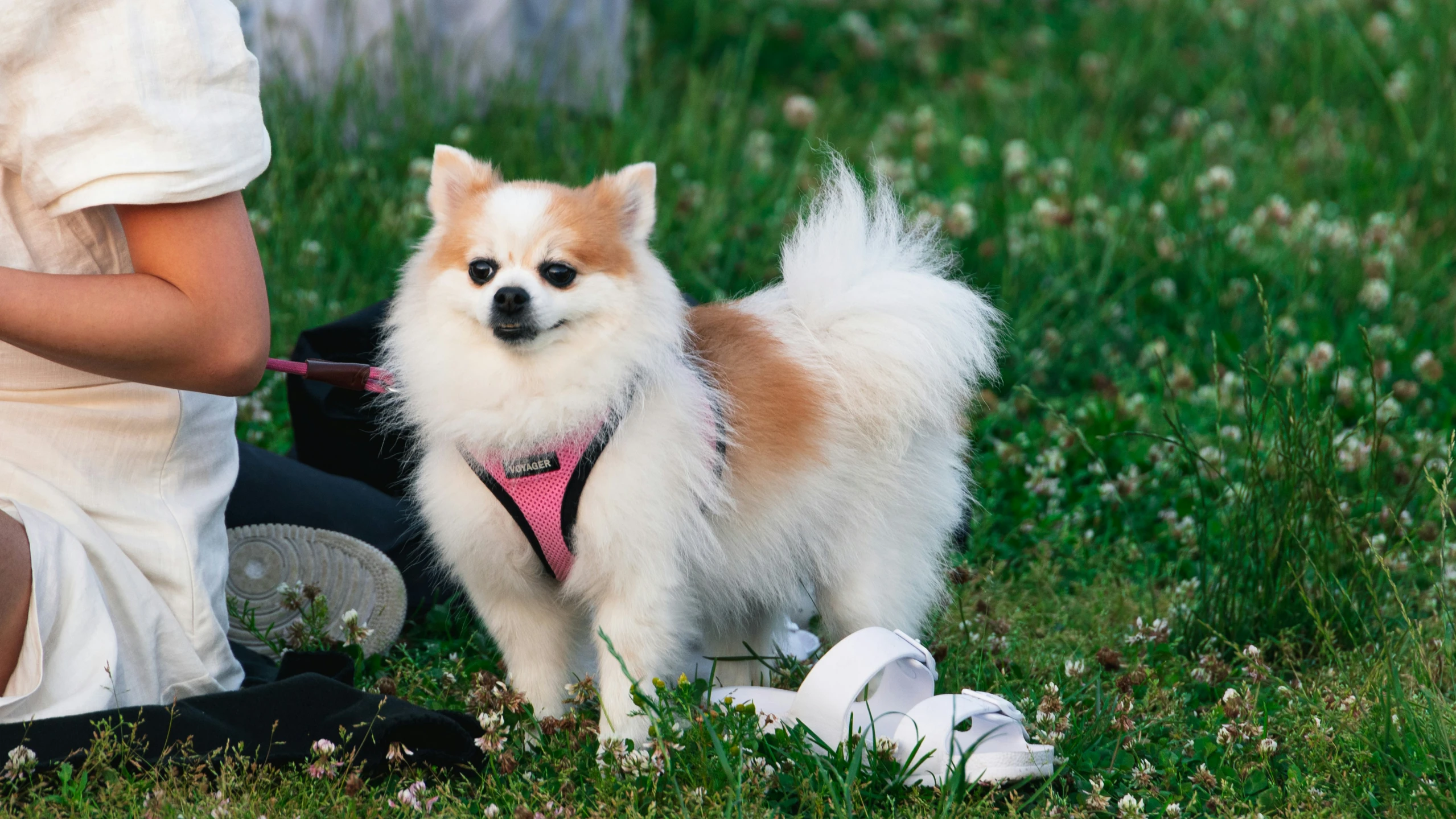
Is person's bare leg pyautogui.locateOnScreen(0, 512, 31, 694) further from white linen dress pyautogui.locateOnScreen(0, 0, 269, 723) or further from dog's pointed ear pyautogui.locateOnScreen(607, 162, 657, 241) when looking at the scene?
dog's pointed ear pyautogui.locateOnScreen(607, 162, 657, 241)

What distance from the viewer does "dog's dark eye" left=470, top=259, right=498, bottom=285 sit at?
2344 millimetres

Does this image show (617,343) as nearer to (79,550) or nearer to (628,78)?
(79,550)

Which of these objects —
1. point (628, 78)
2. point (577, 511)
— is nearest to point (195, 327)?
point (577, 511)

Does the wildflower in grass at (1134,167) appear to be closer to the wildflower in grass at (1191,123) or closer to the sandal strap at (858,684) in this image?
the wildflower in grass at (1191,123)

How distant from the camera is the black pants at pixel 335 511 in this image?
2.91m

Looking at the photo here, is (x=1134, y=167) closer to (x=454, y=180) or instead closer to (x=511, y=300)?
(x=454, y=180)

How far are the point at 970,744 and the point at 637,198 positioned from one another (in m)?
1.15

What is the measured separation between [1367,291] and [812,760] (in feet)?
10.3

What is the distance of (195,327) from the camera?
6.21 feet

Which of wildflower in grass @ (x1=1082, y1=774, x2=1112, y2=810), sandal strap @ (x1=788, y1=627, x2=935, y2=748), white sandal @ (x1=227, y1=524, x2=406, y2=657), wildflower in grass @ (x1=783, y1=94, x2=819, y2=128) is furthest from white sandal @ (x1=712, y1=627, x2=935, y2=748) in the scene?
wildflower in grass @ (x1=783, y1=94, x2=819, y2=128)

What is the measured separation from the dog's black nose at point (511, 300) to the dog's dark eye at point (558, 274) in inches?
3.1

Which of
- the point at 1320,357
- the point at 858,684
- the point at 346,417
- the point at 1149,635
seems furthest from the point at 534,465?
the point at 1320,357

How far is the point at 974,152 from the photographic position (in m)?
5.35

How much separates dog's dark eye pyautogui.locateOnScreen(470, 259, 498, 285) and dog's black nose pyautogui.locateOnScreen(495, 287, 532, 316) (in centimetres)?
9
